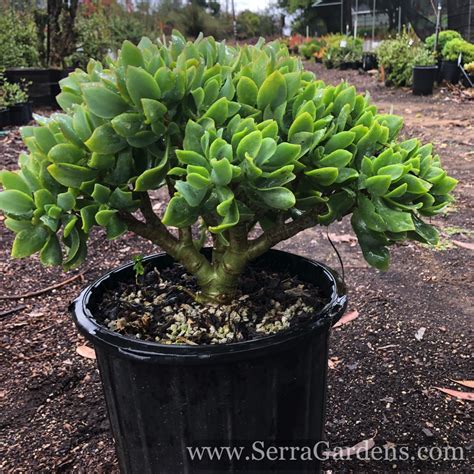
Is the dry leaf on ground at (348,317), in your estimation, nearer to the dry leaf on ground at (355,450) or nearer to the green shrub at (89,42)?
the dry leaf on ground at (355,450)

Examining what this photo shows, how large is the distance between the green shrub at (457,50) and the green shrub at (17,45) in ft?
28.8

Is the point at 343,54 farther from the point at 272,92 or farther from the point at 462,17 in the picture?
the point at 272,92

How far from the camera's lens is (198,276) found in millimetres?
1611

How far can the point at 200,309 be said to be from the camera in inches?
63.5

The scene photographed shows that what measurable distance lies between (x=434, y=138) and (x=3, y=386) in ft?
20.3

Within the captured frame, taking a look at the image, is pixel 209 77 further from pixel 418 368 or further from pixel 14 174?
pixel 418 368

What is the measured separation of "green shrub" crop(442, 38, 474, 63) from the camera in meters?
11.2

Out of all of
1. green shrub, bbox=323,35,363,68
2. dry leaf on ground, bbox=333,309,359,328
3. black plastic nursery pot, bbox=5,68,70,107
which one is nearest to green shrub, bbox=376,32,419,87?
green shrub, bbox=323,35,363,68

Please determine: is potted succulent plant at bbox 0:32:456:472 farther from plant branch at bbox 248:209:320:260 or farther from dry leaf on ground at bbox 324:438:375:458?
dry leaf on ground at bbox 324:438:375:458

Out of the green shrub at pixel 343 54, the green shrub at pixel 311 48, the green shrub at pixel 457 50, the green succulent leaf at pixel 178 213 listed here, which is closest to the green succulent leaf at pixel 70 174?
the green succulent leaf at pixel 178 213

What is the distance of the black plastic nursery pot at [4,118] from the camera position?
7523 mm

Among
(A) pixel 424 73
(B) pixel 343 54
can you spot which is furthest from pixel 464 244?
(B) pixel 343 54

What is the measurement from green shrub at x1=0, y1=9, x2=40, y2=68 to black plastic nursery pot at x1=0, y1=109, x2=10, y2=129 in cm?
253

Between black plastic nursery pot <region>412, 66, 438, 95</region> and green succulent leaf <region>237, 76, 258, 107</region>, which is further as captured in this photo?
black plastic nursery pot <region>412, 66, 438, 95</region>
